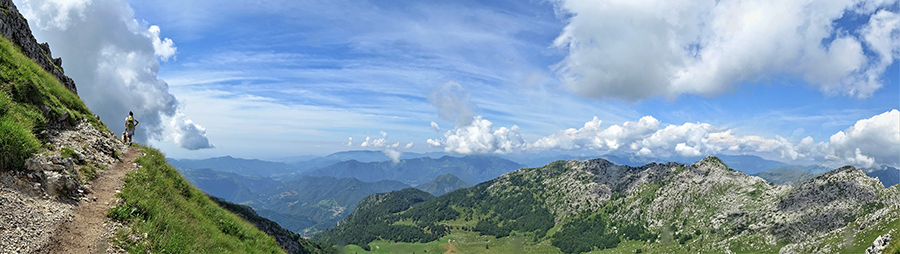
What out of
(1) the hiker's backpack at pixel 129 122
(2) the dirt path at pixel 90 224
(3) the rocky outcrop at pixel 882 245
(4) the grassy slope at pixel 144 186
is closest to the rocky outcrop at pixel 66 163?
(4) the grassy slope at pixel 144 186

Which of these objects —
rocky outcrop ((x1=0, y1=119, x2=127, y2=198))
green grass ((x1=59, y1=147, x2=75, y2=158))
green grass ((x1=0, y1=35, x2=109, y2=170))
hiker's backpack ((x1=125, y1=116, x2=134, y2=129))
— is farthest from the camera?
hiker's backpack ((x1=125, y1=116, x2=134, y2=129))

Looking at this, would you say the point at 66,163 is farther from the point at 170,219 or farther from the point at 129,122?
the point at 129,122

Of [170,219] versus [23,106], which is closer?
[170,219]

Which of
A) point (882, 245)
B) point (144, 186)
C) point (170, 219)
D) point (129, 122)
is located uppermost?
point (129, 122)

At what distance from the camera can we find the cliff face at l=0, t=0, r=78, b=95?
35.6 meters

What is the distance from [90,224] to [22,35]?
150 ft

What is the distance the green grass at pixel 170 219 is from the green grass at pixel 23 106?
141 inches

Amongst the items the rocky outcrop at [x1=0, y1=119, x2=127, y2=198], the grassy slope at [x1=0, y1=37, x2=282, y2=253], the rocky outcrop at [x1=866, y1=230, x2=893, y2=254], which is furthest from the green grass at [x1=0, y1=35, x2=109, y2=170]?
the rocky outcrop at [x1=866, y1=230, x2=893, y2=254]

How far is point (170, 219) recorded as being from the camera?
1502 cm

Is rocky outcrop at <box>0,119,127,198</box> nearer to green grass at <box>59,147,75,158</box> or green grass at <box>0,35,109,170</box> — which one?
green grass at <box>59,147,75,158</box>

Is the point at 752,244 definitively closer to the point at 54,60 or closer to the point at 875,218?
the point at 875,218

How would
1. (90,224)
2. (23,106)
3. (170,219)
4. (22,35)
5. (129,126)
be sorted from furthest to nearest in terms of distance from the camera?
1. (22,35)
2. (129,126)
3. (23,106)
4. (170,219)
5. (90,224)

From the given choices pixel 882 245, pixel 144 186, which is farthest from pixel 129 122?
pixel 882 245

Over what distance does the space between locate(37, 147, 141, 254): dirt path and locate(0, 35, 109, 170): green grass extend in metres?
2.58
